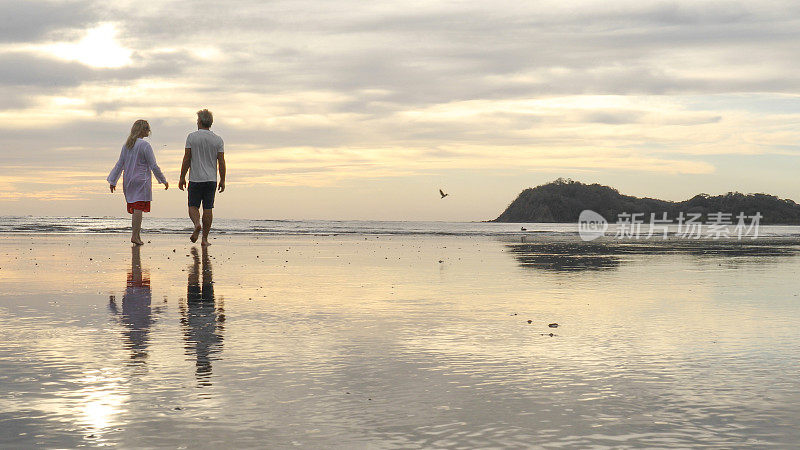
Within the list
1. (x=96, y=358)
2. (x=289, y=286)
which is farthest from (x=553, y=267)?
(x=96, y=358)

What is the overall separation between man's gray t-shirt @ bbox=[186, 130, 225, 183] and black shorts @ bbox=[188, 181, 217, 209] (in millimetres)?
90

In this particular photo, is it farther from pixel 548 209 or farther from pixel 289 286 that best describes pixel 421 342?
pixel 548 209

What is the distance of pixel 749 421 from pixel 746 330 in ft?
9.02

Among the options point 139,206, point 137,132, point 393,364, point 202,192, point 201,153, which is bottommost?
point 393,364

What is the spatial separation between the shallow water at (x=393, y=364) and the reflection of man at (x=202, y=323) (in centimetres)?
2

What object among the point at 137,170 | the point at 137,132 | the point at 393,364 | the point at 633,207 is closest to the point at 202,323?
the point at 393,364

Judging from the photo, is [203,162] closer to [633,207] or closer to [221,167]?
[221,167]

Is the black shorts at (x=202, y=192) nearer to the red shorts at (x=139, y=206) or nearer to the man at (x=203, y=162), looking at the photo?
the man at (x=203, y=162)

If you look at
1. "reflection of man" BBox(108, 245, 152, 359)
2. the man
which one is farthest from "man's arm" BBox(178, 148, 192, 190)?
"reflection of man" BBox(108, 245, 152, 359)

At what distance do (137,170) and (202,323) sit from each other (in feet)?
36.8

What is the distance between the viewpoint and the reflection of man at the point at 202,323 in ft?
15.0

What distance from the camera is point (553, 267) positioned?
12.5 metres

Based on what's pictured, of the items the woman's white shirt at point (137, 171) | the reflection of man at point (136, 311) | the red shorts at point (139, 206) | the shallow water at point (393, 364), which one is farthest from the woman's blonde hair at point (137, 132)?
the shallow water at point (393, 364)

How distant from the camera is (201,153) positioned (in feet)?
50.9
